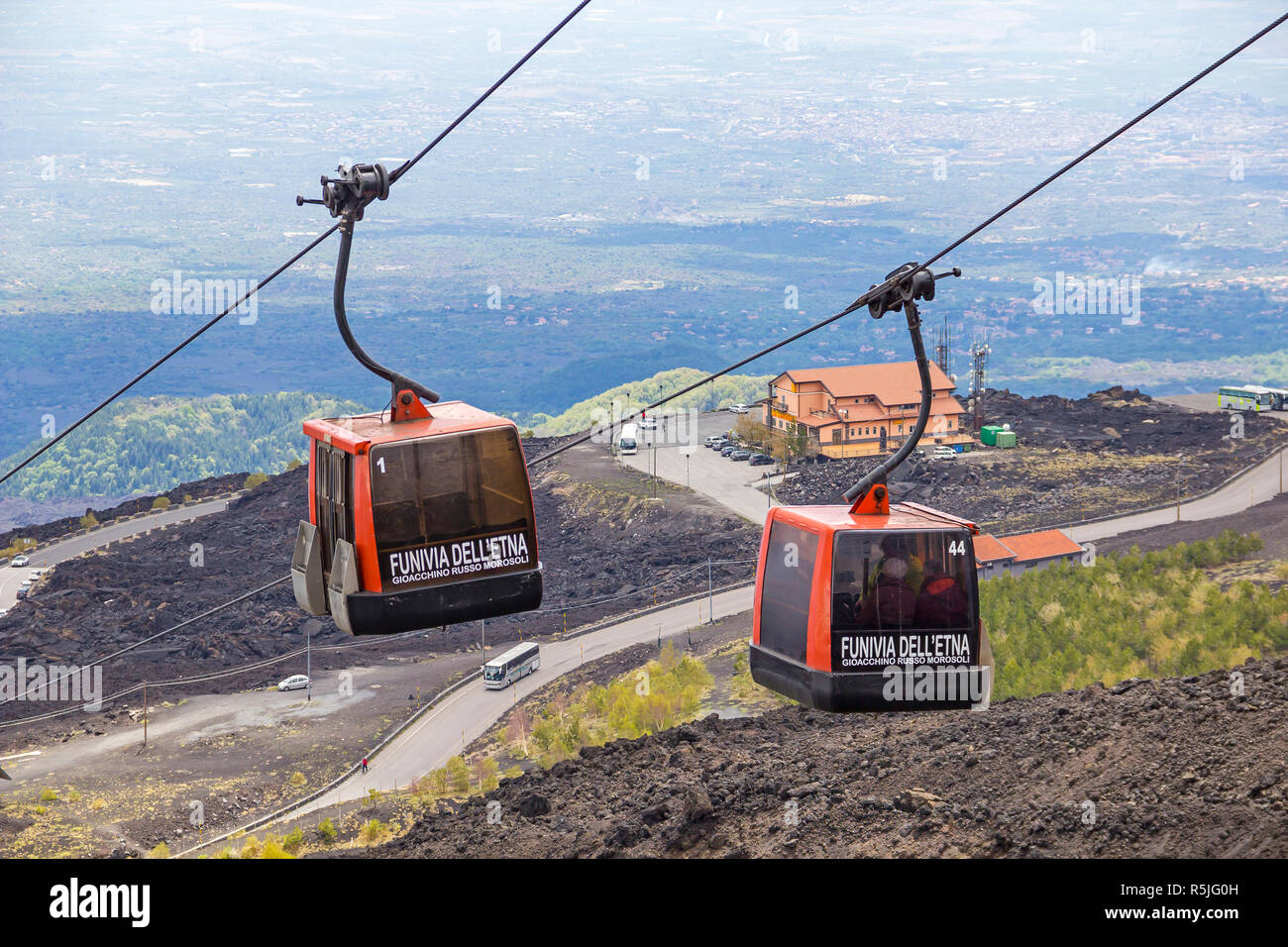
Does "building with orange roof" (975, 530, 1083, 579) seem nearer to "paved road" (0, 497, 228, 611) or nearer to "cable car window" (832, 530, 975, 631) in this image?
"cable car window" (832, 530, 975, 631)

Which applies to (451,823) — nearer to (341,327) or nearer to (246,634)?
(341,327)

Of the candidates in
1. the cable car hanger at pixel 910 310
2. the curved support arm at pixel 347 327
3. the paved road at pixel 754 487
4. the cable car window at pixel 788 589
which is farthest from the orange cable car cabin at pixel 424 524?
the paved road at pixel 754 487

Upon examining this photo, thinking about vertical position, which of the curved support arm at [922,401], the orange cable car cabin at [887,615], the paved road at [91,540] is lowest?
the paved road at [91,540]

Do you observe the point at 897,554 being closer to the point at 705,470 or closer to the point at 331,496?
the point at 331,496

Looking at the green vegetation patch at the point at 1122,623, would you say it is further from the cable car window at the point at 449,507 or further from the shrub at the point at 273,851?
the cable car window at the point at 449,507

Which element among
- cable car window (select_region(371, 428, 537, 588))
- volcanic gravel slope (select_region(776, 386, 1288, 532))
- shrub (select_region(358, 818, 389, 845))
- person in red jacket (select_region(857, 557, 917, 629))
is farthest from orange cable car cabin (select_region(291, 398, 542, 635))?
volcanic gravel slope (select_region(776, 386, 1288, 532))

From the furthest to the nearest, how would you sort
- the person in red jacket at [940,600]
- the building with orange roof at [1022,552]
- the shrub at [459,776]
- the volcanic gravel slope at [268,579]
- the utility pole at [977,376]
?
the utility pole at [977,376] < the volcanic gravel slope at [268,579] < the building with orange roof at [1022,552] < the shrub at [459,776] < the person in red jacket at [940,600]
